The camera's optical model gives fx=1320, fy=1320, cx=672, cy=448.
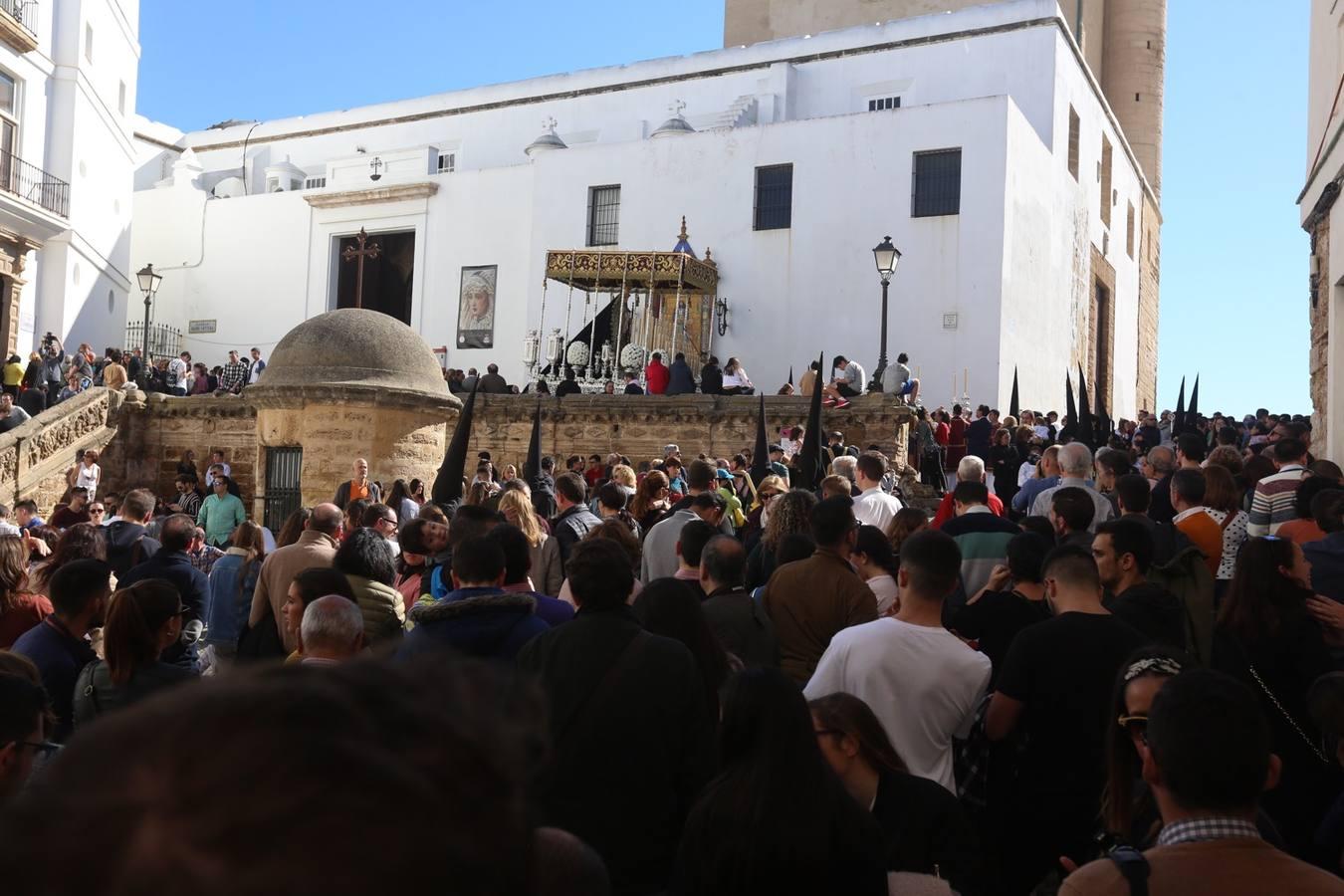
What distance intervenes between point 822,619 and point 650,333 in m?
25.0

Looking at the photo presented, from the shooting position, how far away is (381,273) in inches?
1519

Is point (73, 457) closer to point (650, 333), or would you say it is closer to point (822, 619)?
point (650, 333)

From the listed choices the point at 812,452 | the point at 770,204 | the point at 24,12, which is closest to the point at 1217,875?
the point at 812,452

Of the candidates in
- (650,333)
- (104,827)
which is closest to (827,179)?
(650,333)

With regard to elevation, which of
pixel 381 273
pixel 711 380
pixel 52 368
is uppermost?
pixel 381 273

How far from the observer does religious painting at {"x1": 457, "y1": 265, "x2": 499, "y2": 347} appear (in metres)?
35.0

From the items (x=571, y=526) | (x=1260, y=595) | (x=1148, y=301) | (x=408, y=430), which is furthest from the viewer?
(x=1148, y=301)

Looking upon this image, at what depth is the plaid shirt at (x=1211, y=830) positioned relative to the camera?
267 cm

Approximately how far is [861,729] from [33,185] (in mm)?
31550

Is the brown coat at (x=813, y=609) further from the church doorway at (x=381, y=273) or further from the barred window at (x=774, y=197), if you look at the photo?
the church doorway at (x=381, y=273)

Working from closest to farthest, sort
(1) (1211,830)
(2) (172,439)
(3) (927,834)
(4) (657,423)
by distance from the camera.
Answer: (1) (1211,830)
(3) (927,834)
(4) (657,423)
(2) (172,439)

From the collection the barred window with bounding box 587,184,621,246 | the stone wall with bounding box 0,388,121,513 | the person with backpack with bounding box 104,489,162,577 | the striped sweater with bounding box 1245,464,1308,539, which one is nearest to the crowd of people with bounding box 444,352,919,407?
the stone wall with bounding box 0,388,121,513

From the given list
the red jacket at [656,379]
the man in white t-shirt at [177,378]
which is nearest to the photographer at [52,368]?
the man in white t-shirt at [177,378]

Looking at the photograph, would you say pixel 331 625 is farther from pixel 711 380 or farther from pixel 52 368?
pixel 52 368
